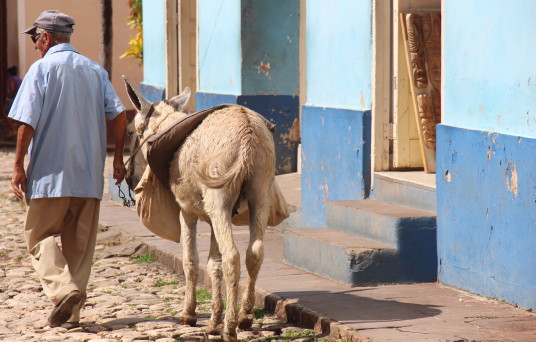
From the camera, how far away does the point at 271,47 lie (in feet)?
37.3

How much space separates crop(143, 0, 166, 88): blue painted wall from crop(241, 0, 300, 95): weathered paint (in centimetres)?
354

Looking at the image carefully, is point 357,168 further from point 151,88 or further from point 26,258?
point 151,88

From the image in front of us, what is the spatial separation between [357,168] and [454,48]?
1814mm

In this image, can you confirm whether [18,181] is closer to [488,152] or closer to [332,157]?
[488,152]

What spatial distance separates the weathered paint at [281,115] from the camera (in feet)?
36.4

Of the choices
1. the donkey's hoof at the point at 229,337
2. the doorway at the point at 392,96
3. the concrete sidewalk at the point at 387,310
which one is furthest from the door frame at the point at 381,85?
the donkey's hoof at the point at 229,337

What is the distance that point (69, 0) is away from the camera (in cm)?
2350

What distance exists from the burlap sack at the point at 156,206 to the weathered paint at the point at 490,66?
2086 mm

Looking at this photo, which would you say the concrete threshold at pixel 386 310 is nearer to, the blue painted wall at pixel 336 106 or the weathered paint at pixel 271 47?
the blue painted wall at pixel 336 106

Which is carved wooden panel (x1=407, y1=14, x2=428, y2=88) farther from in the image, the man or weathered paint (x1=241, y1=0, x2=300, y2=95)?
weathered paint (x1=241, y1=0, x2=300, y2=95)

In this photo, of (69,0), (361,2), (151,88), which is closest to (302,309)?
(361,2)

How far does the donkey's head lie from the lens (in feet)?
20.7

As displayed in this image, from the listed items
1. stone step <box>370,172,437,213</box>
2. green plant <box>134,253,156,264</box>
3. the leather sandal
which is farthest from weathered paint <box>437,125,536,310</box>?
green plant <box>134,253,156,264</box>

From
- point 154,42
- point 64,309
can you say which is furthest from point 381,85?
point 154,42
